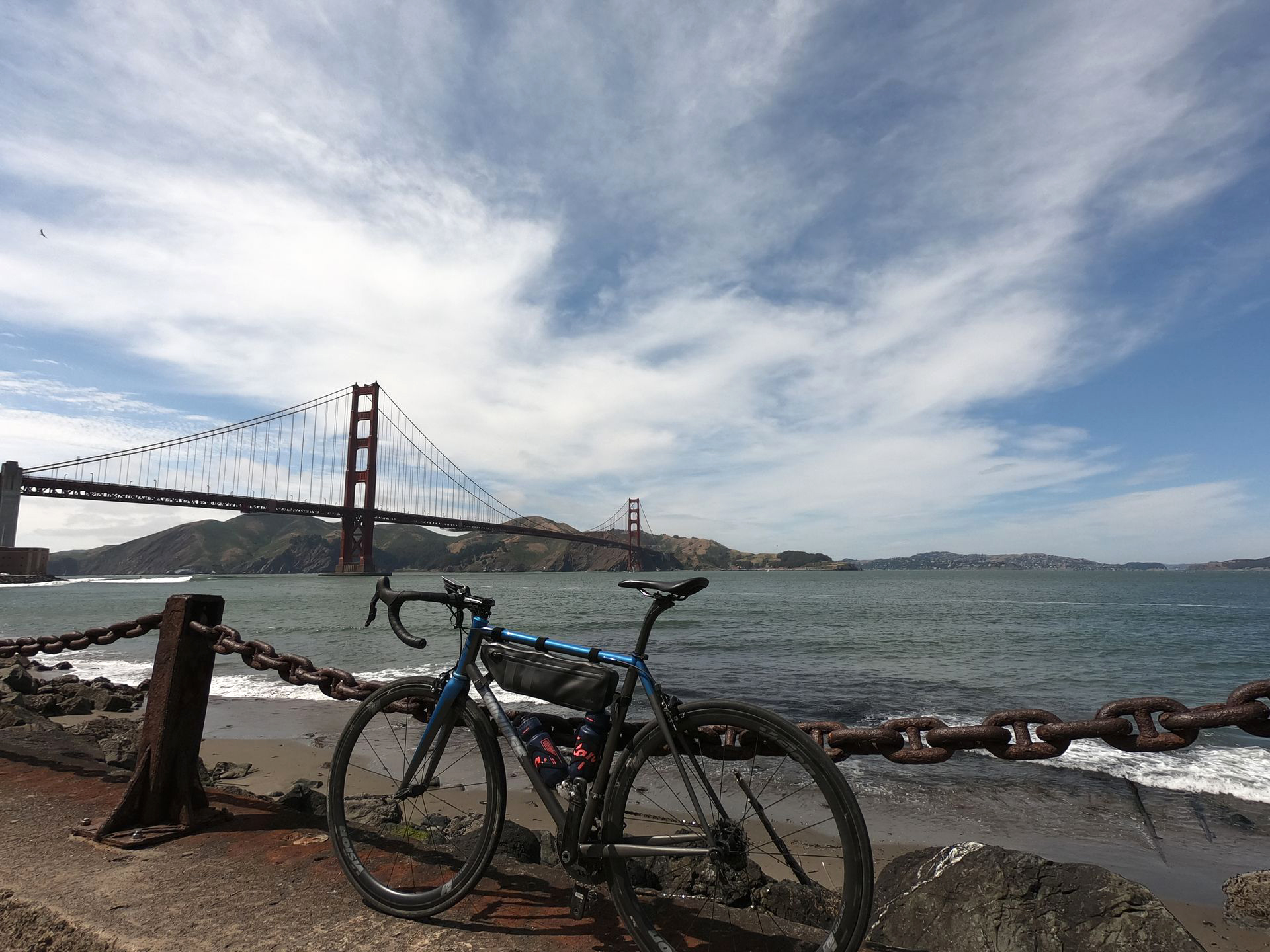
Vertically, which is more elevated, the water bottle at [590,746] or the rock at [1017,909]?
the water bottle at [590,746]

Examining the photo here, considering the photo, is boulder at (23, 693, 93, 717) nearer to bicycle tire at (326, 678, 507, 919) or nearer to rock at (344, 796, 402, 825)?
rock at (344, 796, 402, 825)

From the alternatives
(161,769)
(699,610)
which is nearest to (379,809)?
(161,769)

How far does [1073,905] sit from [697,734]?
2.54 m

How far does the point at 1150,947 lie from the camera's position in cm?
280

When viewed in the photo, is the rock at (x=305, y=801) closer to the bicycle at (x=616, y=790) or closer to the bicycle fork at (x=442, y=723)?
the bicycle at (x=616, y=790)

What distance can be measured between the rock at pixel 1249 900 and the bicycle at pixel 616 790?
146 inches

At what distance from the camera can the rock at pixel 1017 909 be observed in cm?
291

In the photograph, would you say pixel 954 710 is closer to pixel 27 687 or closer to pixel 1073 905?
pixel 1073 905

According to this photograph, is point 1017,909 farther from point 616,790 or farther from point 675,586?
point 675,586

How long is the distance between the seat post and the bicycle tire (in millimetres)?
558

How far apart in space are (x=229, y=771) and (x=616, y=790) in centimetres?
675

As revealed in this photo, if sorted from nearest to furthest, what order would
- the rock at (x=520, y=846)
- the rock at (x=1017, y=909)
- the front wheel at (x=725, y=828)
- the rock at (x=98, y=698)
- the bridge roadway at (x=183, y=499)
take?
1. the front wheel at (x=725, y=828)
2. the rock at (x=1017, y=909)
3. the rock at (x=520, y=846)
4. the rock at (x=98, y=698)
5. the bridge roadway at (x=183, y=499)

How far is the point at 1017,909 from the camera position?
315 centimetres

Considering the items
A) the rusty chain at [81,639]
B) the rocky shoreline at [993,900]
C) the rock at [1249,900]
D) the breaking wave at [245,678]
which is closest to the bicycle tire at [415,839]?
the rocky shoreline at [993,900]
